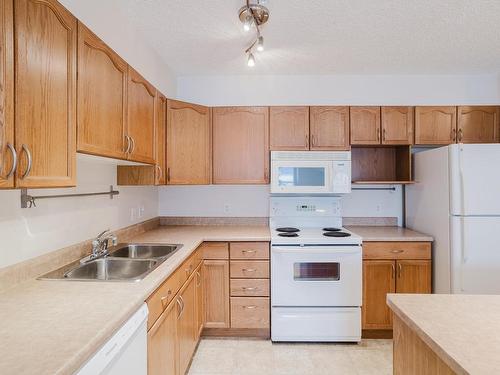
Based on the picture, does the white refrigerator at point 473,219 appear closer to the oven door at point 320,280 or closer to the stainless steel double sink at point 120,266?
the oven door at point 320,280

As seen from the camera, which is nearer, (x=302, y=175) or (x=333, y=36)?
(x=333, y=36)

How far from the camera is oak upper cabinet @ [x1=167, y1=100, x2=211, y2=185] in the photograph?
271cm

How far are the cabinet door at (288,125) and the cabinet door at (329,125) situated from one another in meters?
0.10

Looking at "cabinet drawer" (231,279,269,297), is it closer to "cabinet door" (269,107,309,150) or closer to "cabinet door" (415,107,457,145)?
"cabinet door" (269,107,309,150)

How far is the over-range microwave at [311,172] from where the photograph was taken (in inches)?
112

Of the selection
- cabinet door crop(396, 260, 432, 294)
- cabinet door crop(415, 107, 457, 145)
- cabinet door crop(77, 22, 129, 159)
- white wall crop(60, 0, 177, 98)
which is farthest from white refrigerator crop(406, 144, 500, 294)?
white wall crop(60, 0, 177, 98)

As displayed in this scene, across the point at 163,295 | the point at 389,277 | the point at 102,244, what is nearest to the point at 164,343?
the point at 163,295

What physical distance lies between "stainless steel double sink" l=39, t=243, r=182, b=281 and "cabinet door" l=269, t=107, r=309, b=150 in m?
1.43

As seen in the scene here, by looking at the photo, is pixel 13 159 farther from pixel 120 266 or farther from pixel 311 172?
pixel 311 172

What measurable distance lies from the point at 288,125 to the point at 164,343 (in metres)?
2.15

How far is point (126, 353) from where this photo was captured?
1.09m

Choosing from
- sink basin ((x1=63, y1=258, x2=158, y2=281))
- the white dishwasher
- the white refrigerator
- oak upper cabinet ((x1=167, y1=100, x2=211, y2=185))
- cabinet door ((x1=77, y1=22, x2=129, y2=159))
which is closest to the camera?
the white dishwasher

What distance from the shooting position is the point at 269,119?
9.66 feet

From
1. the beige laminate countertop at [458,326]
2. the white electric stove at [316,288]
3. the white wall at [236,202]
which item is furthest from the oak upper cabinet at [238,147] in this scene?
the beige laminate countertop at [458,326]
